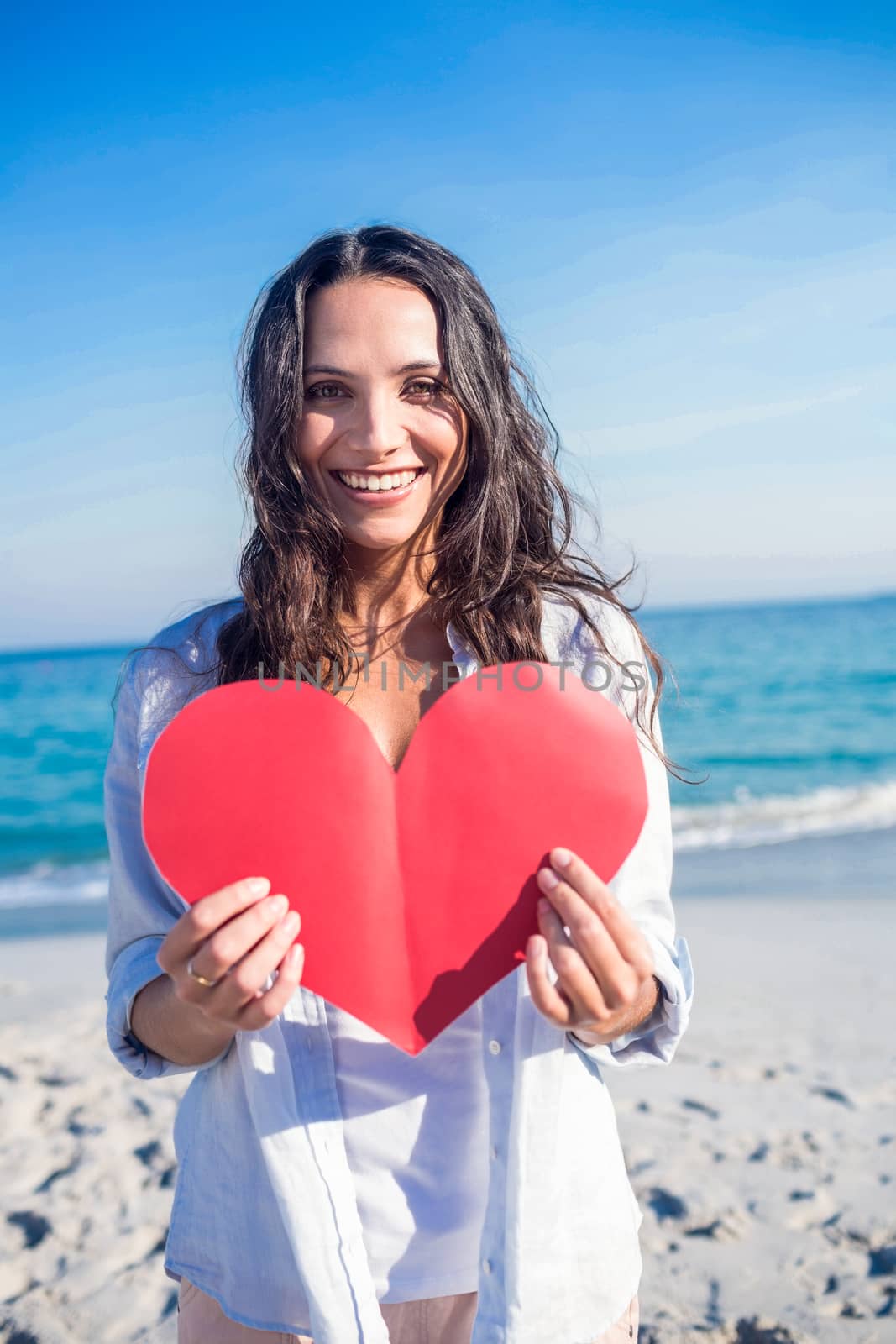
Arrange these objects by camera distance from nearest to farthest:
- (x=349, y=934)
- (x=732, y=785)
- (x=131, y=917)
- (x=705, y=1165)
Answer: (x=349, y=934) < (x=131, y=917) < (x=705, y=1165) < (x=732, y=785)

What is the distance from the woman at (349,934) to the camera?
144cm

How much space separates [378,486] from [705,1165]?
311cm

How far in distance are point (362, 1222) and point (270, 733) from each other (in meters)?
0.82

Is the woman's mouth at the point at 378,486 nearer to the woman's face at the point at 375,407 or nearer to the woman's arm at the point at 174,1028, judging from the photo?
the woman's face at the point at 375,407

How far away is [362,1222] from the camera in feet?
5.11

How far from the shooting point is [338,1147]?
1.51m

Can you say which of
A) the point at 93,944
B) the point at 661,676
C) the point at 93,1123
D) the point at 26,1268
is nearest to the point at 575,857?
the point at 661,676

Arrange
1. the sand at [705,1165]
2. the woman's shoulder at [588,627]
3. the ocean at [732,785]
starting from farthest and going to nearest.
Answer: the ocean at [732,785] < the sand at [705,1165] < the woman's shoulder at [588,627]

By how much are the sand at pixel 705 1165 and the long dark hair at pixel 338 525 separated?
2249 mm

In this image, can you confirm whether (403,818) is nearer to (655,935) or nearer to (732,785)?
(655,935)

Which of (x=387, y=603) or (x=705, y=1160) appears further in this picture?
(x=705, y=1160)

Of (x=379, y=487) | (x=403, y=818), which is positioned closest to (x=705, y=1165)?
(x=403, y=818)

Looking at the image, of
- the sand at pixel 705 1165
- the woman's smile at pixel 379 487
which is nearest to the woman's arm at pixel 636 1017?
the woman's smile at pixel 379 487

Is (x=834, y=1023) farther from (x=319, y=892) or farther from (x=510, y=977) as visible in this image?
(x=319, y=892)
